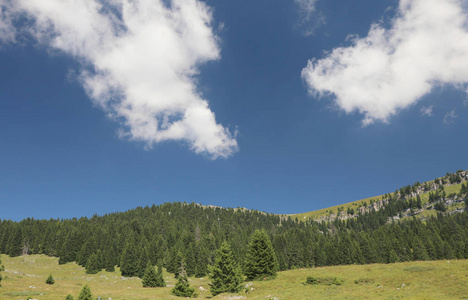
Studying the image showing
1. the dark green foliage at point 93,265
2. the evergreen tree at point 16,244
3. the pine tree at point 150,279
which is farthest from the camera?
the evergreen tree at point 16,244

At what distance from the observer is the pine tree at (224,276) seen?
43.0 meters

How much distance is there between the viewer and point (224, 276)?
143ft

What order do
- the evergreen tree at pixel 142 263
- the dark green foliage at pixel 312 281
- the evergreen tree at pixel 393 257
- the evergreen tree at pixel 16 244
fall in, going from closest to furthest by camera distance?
1. the dark green foliage at pixel 312 281
2. the evergreen tree at pixel 393 257
3. the evergreen tree at pixel 142 263
4. the evergreen tree at pixel 16 244

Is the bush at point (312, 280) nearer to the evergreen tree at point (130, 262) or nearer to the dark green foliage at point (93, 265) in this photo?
the evergreen tree at point (130, 262)

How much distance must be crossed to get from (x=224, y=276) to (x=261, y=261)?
11719 millimetres

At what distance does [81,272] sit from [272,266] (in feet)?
300

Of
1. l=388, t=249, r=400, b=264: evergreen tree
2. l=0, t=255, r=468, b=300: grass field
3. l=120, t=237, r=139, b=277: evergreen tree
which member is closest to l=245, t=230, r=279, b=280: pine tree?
l=0, t=255, r=468, b=300: grass field

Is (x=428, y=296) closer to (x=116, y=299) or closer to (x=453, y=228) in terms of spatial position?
(x=116, y=299)

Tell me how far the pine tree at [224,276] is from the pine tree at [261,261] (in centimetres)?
890

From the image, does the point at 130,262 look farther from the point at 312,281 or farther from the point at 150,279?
the point at 312,281

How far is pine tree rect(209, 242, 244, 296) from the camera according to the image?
141 feet

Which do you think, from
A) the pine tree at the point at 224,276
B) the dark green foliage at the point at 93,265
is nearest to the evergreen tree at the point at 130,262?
the dark green foliage at the point at 93,265

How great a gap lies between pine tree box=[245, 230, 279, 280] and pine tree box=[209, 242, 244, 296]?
8898mm

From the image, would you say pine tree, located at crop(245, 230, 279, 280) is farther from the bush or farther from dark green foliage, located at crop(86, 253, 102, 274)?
dark green foliage, located at crop(86, 253, 102, 274)
